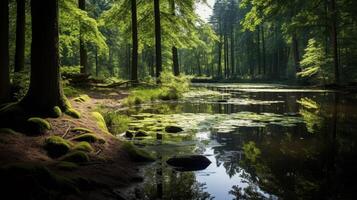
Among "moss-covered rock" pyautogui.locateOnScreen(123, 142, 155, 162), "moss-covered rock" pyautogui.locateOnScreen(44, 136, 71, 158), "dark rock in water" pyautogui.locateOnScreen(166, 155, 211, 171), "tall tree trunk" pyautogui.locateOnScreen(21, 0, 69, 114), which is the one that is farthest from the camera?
"tall tree trunk" pyautogui.locateOnScreen(21, 0, 69, 114)

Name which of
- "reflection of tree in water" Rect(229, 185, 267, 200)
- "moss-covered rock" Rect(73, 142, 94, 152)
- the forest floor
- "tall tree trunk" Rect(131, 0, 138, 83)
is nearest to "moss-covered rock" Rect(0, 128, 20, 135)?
the forest floor

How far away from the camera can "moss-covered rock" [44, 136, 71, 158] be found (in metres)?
7.39

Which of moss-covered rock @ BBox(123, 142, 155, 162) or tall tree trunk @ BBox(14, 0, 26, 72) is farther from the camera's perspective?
tall tree trunk @ BBox(14, 0, 26, 72)

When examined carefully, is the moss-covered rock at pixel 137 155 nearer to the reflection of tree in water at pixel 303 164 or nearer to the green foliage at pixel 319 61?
the reflection of tree in water at pixel 303 164

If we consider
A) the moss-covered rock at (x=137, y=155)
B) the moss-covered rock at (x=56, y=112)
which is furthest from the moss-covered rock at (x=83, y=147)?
the moss-covered rock at (x=56, y=112)

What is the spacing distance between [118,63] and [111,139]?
188 ft

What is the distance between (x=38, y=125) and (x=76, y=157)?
4.89 ft

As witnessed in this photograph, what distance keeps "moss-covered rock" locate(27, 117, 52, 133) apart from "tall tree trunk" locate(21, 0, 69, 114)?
0.63m

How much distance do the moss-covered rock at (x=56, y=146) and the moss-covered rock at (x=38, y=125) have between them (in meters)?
0.51

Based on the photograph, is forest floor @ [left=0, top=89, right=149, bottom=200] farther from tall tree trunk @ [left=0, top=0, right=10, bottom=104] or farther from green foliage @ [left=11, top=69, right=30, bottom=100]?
green foliage @ [left=11, top=69, right=30, bottom=100]

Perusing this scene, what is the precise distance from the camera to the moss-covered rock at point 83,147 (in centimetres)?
762

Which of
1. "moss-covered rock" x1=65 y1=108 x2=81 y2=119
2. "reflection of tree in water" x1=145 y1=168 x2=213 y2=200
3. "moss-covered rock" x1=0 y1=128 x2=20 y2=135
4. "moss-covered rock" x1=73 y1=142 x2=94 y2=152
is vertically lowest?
"reflection of tree in water" x1=145 y1=168 x2=213 y2=200

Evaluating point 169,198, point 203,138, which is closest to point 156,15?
point 203,138

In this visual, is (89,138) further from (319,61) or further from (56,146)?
(319,61)
